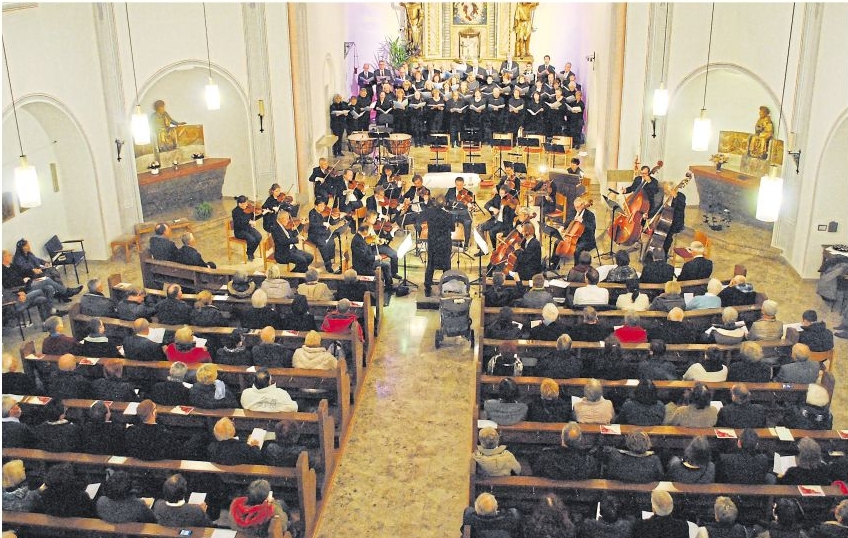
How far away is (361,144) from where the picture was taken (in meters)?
18.5

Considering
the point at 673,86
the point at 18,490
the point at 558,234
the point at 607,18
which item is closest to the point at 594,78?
the point at 607,18

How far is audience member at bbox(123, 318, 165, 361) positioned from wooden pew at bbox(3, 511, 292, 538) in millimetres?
2528

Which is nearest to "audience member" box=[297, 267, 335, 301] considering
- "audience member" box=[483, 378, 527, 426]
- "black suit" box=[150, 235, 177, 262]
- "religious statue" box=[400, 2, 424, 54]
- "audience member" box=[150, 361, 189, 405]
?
"black suit" box=[150, 235, 177, 262]

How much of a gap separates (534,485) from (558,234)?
6344 millimetres

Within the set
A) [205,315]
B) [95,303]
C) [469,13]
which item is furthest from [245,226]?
[469,13]

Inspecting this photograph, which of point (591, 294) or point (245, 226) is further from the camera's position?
point (245, 226)

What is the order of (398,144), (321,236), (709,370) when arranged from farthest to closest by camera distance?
(398,144)
(321,236)
(709,370)

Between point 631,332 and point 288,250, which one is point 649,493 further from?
point 288,250

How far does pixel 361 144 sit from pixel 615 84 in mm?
5651

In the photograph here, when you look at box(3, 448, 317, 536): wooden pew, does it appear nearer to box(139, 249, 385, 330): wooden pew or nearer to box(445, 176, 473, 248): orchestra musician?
box(139, 249, 385, 330): wooden pew

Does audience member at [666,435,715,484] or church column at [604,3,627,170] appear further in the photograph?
church column at [604,3,627,170]

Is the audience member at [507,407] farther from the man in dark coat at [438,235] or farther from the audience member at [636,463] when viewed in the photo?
the man in dark coat at [438,235]

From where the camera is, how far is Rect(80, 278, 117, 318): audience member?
9969mm

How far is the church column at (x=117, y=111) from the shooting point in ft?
44.9
